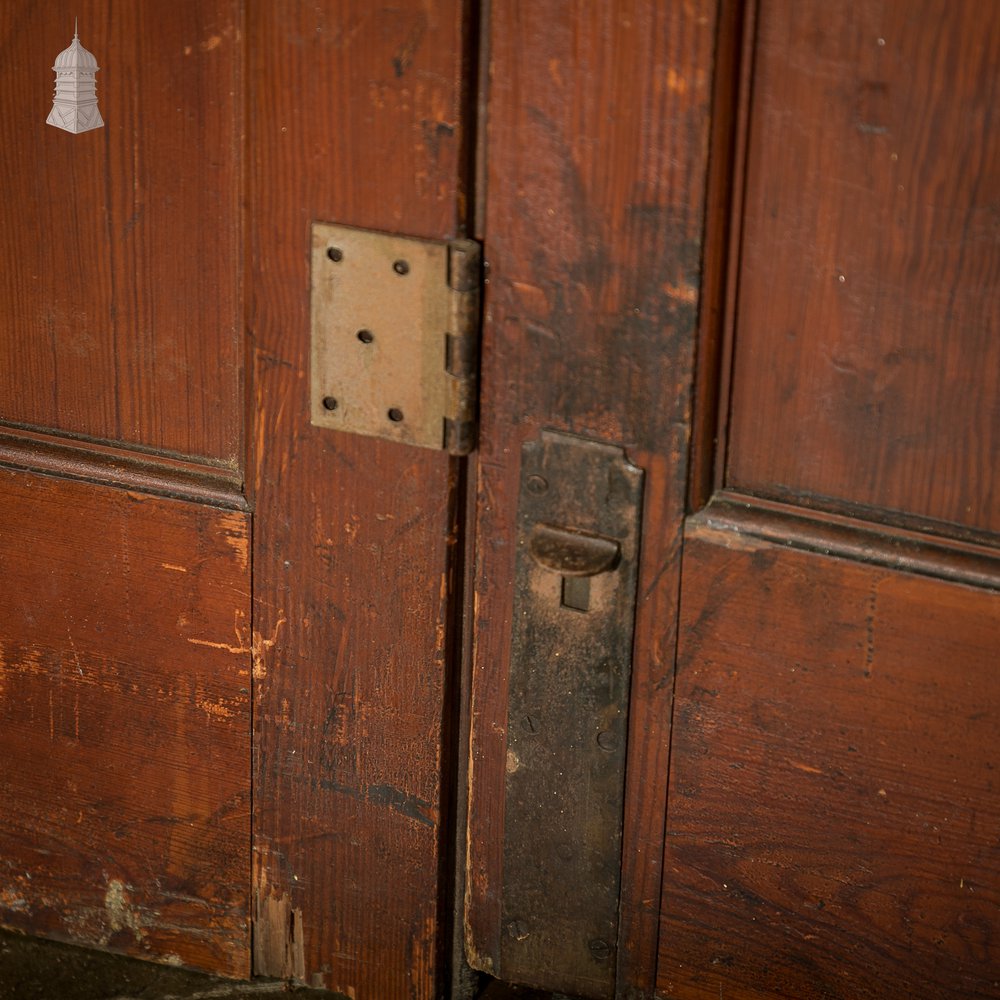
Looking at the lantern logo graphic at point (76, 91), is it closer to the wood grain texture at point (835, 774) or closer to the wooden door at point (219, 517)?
the wooden door at point (219, 517)

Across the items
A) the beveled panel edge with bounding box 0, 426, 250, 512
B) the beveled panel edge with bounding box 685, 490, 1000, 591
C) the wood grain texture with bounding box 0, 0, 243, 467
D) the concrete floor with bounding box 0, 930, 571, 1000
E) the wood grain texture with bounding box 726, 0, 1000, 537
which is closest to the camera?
the wood grain texture with bounding box 726, 0, 1000, 537

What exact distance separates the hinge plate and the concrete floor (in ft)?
2.02

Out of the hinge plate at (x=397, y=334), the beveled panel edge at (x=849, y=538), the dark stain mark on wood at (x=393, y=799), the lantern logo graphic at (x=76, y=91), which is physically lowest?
the dark stain mark on wood at (x=393, y=799)

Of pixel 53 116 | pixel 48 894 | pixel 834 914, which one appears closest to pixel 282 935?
pixel 48 894

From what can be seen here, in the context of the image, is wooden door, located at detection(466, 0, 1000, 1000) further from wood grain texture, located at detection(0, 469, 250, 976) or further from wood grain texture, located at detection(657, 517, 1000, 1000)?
wood grain texture, located at detection(0, 469, 250, 976)

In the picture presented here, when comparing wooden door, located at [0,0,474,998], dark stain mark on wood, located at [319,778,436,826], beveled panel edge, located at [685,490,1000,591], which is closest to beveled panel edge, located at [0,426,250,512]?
wooden door, located at [0,0,474,998]

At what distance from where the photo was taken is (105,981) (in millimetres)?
1796

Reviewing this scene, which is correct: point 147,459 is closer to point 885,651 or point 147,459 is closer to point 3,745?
point 3,745

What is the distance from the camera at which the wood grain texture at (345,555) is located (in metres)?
1.37

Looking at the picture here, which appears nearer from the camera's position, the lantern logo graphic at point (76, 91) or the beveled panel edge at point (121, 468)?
the lantern logo graphic at point (76, 91)

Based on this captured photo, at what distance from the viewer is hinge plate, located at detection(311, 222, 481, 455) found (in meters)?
1.39

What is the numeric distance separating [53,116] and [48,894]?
0.79m

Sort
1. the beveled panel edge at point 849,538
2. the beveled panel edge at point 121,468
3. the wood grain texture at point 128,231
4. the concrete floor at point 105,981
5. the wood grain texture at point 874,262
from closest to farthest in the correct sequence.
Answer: the wood grain texture at point 874,262
the beveled panel edge at point 849,538
the wood grain texture at point 128,231
the beveled panel edge at point 121,468
the concrete floor at point 105,981

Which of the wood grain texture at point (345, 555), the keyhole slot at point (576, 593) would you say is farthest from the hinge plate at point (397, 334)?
the keyhole slot at point (576, 593)
